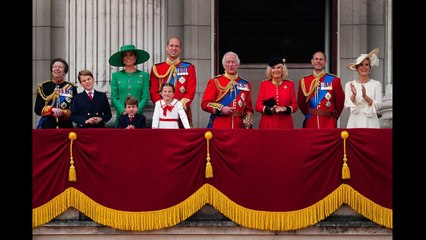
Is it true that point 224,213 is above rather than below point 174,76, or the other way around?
below

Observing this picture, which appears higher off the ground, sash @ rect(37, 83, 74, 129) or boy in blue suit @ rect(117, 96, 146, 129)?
sash @ rect(37, 83, 74, 129)

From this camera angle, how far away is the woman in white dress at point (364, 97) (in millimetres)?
14563

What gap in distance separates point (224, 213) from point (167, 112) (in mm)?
1806

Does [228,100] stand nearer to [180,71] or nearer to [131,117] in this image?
[180,71]

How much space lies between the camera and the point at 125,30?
16484 millimetres

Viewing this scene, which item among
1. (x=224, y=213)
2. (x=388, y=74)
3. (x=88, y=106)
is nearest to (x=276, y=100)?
(x=224, y=213)

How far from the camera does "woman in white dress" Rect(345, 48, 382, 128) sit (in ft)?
47.8

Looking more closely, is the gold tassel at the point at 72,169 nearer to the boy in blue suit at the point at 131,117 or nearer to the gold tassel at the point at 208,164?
the boy in blue suit at the point at 131,117

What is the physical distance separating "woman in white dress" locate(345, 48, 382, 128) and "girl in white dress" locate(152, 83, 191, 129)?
89.4 inches

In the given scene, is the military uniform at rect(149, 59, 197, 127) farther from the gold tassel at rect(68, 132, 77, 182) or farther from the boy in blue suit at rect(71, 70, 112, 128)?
the gold tassel at rect(68, 132, 77, 182)

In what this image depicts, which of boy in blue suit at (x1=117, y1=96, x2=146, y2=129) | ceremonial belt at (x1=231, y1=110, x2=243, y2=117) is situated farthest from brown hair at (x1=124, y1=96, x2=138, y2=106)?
ceremonial belt at (x1=231, y1=110, x2=243, y2=117)

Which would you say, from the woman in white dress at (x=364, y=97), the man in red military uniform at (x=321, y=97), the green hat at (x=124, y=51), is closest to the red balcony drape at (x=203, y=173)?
the woman in white dress at (x=364, y=97)

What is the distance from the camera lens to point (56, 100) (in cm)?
1462
